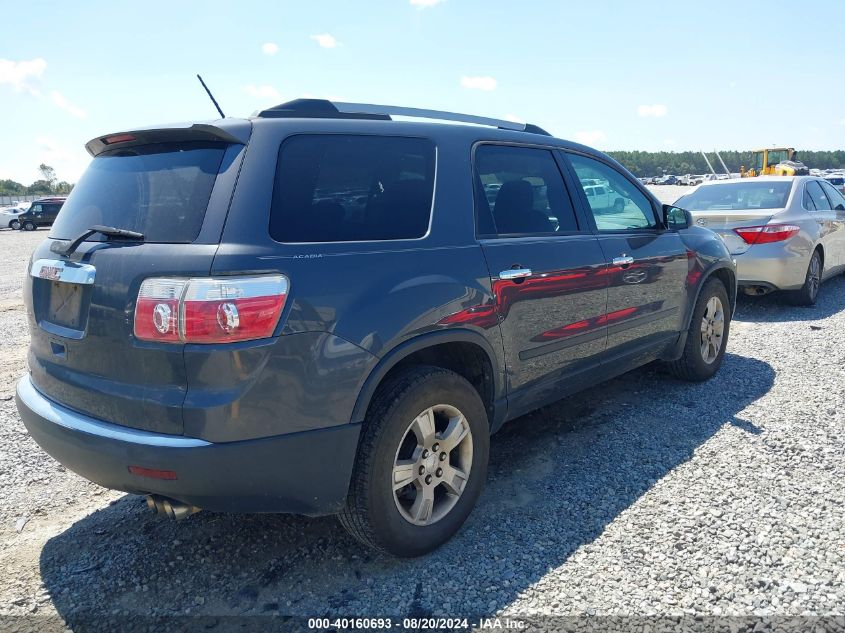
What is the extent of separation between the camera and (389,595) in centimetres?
258

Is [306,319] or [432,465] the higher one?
[306,319]

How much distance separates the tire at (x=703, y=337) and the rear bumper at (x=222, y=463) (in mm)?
3352

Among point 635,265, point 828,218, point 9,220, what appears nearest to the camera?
point 635,265

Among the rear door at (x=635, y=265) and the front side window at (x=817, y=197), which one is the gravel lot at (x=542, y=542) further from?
the front side window at (x=817, y=197)

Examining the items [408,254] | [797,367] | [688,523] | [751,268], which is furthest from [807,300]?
[408,254]

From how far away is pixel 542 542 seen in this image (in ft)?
9.55

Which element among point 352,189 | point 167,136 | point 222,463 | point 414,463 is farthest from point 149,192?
point 414,463

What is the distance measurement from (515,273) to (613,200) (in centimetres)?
152

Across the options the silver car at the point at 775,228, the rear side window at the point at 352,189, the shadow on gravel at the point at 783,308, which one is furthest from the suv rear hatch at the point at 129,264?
the shadow on gravel at the point at 783,308

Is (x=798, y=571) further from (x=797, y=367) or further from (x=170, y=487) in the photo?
(x=797, y=367)

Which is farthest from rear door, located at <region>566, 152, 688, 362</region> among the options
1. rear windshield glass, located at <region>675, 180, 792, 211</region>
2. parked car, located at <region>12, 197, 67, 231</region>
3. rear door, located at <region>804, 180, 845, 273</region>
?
parked car, located at <region>12, 197, 67, 231</region>

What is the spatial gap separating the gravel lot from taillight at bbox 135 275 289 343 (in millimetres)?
1168

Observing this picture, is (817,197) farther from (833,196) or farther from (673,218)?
(673,218)

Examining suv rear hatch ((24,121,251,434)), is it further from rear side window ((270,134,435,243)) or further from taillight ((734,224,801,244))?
taillight ((734,224,801,244))
